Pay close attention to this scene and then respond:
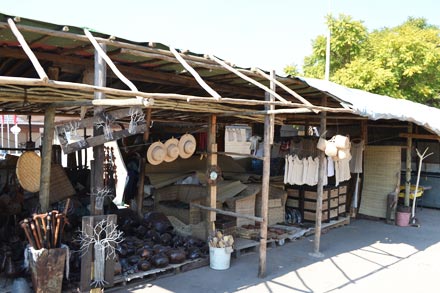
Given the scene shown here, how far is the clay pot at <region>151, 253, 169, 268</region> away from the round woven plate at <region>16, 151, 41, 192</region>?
1.98 metres

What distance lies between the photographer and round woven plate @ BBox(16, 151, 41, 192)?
5.54 metres

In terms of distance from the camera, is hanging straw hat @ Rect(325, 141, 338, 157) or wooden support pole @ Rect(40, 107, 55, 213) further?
hanging straw hat @ Rect(325, 141, 338, 157)

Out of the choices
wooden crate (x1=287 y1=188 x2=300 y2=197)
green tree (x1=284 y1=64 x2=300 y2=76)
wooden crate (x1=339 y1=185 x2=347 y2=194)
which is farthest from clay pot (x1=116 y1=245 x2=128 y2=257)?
green tree (x1=284 y1=64 x2=300 y2=76)

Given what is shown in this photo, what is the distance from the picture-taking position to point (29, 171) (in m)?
5.63

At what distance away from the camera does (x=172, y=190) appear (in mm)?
8531

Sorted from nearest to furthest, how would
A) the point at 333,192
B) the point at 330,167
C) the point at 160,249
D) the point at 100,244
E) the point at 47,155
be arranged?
the point at 100,244 < the point at 47,155 < the point at 160,249 < the point at 330,167 < the point at 333,192

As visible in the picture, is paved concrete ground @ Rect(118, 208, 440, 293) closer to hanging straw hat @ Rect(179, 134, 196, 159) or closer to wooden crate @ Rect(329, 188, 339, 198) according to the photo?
Answer: wooden crate @ Rect(329, 188, 339, 198)

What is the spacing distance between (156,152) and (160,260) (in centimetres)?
178

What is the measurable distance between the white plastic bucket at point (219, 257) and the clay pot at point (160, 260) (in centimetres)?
75

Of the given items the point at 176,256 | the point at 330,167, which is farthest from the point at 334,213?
the point at 176,256

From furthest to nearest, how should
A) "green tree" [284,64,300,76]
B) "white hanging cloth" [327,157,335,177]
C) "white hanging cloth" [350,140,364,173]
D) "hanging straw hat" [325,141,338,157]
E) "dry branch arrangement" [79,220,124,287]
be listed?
"green tree" [284,64,300,76]
"white hanging cloth" [350,140,364,173]
"white hanging cloth" [327,157,335,177]
"hanging straw hat" [325,141,338,157]
"dry branch arrangement" [79,220,124,287]

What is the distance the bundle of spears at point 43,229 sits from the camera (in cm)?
452

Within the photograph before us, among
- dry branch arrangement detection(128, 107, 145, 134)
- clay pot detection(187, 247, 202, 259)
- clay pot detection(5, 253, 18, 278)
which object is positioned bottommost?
clay pot detection(187, 247, 202, 259)

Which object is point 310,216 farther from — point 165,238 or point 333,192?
point 165,238
